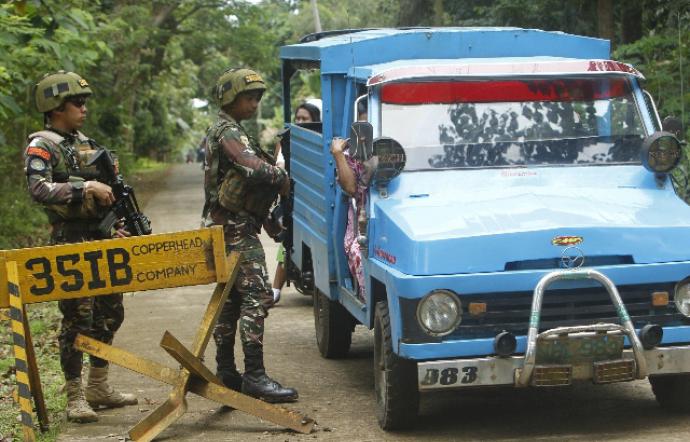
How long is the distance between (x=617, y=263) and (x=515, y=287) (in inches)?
24.4

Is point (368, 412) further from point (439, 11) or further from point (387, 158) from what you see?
point (439, 11)

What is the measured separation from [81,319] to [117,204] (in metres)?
0.74

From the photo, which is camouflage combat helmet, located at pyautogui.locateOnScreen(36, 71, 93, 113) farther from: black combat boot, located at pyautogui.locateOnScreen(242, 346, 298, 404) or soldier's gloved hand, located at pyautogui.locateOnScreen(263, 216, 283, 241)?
black combat boot, located at pyautogui.locateOnScreen(242, 346, 298, 404)

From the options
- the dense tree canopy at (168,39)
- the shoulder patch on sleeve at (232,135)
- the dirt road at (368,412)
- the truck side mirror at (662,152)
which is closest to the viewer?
the dirt road at (368,412)

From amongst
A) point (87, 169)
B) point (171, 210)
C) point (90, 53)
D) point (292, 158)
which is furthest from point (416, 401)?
point (171, 210)

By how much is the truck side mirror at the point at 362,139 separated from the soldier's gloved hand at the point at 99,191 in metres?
1.46

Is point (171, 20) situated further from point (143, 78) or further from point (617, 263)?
point (617, 263)

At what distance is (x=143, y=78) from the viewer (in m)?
34.9

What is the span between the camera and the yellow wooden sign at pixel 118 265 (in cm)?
691

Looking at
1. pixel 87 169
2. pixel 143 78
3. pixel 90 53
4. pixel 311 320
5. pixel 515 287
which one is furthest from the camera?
pixel 143 78

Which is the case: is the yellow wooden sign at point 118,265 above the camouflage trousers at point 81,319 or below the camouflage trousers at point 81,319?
above

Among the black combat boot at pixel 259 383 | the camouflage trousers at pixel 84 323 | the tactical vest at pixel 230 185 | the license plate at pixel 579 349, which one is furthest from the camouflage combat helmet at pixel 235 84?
the license plate at pixel 579 349

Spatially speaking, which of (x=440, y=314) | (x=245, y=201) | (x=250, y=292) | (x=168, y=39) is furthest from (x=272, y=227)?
(x=168, y=39)

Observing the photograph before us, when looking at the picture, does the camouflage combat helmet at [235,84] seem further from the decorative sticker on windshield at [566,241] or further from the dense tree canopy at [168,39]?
the dense tree canopy at [168,39]
